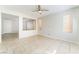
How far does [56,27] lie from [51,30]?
194 millimetres

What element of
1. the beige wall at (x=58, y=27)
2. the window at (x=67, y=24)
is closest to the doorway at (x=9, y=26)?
the beige wall at (x=58, y=27)

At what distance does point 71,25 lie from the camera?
2299mm

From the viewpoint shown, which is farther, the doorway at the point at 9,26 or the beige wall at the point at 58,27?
the beige wall at the point at 58,27

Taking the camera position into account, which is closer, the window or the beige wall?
the window

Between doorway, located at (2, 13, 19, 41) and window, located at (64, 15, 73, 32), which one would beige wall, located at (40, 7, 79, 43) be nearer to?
window, located at (64, 15, 73, 32)

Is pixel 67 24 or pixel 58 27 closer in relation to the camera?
pixel 67 24

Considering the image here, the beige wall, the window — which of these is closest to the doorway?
the beige wall

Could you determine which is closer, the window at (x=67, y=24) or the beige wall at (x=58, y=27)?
the window at (x=67, y=24)

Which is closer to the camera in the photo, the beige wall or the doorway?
the doorway

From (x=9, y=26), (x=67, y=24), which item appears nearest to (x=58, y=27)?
(x=67, y=24)

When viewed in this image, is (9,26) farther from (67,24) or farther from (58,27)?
(67,24)

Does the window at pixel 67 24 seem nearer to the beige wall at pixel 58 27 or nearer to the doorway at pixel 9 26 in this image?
the beige wall at pixel 58 27

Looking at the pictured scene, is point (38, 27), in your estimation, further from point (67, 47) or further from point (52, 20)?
point (67, 47)
